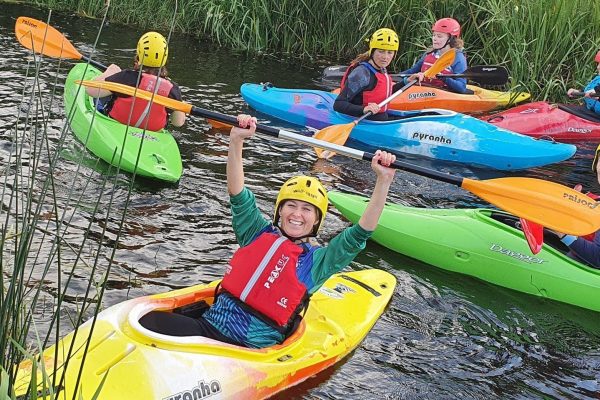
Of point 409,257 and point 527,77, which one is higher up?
point 527,77

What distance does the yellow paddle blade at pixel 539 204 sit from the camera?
467 centimetres

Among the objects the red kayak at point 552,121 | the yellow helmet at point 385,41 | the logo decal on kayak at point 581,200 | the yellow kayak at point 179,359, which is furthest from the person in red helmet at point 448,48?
the yellow kayak at point 179,359

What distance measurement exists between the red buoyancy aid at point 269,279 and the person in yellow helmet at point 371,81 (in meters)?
4.48

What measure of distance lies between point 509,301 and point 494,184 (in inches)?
48.7

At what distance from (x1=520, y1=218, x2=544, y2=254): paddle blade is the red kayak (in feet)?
13.1

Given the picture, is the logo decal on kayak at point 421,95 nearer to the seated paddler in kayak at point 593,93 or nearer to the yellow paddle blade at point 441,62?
the yellow paddle blade at point 441,62

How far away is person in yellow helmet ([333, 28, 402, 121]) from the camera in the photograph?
8234 mm

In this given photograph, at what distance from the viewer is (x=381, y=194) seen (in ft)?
13.0

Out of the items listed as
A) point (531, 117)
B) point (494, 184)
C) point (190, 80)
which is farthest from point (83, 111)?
point (531, 117)

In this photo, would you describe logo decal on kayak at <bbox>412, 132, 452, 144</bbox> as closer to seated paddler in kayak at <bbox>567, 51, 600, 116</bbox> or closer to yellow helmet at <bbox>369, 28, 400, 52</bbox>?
yellow helmet at <bbox>369, 28, 400, 52</bbox>

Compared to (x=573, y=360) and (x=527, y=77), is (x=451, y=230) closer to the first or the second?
(x=573, y=360)

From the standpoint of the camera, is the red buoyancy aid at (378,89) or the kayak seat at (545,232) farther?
the red buoyancy aid at (378,89)

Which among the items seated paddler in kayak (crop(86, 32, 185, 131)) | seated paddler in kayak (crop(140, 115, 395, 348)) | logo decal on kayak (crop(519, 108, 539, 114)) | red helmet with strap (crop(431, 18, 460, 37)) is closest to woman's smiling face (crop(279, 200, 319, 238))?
seated paddler in kayak (crop(140, 115, 395, 348))

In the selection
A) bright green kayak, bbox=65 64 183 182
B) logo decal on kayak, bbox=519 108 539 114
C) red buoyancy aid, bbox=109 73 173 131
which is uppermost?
logo decal on kayak, bbox=519 108 539 114
